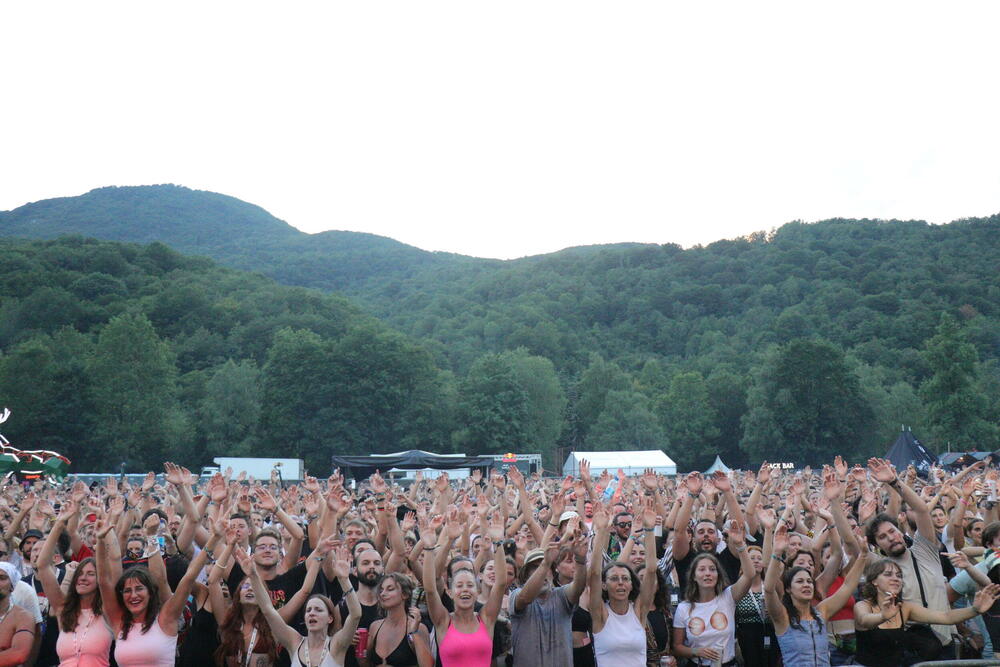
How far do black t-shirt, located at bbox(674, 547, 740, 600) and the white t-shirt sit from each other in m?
0.76

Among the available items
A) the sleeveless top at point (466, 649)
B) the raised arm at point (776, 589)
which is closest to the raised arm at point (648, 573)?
the raised arm at point (776, 589)

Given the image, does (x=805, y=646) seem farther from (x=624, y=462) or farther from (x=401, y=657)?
(x=624, y=462)

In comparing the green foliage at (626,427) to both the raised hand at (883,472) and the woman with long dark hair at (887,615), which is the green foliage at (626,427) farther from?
the woman with long dark hair at (887,615)

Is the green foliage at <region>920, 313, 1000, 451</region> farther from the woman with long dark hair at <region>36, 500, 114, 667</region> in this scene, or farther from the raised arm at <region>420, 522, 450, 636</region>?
the woman with long dark hair at <region>36, 500, 114, 667</region>

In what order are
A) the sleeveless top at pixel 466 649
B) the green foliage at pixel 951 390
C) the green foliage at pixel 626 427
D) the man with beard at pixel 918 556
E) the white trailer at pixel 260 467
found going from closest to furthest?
1. the sleeveless top at pixel 466 649
2. the man with beard at pixel 918 556
3. the white trailer at pixel 260 467
4. the green foliage at pixel 951 390
5. the green foliage at pixel 626 427

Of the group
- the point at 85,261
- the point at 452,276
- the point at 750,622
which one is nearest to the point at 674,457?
the point at 85,261

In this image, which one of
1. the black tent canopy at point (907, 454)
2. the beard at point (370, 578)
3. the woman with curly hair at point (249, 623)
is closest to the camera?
the woman with curly hair at point (249, 623)

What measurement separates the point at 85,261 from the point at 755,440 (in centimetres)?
6419

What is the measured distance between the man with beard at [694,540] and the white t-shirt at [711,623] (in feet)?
2.44

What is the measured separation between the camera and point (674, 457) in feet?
225

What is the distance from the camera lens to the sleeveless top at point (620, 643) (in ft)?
18.1

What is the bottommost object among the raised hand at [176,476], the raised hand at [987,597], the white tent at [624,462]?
the white tent at [624,462]

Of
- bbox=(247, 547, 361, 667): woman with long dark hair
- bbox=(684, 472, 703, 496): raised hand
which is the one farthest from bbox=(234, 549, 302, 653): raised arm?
bbox=(684, 472, 703, 496): raised hand

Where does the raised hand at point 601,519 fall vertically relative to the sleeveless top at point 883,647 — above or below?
above
